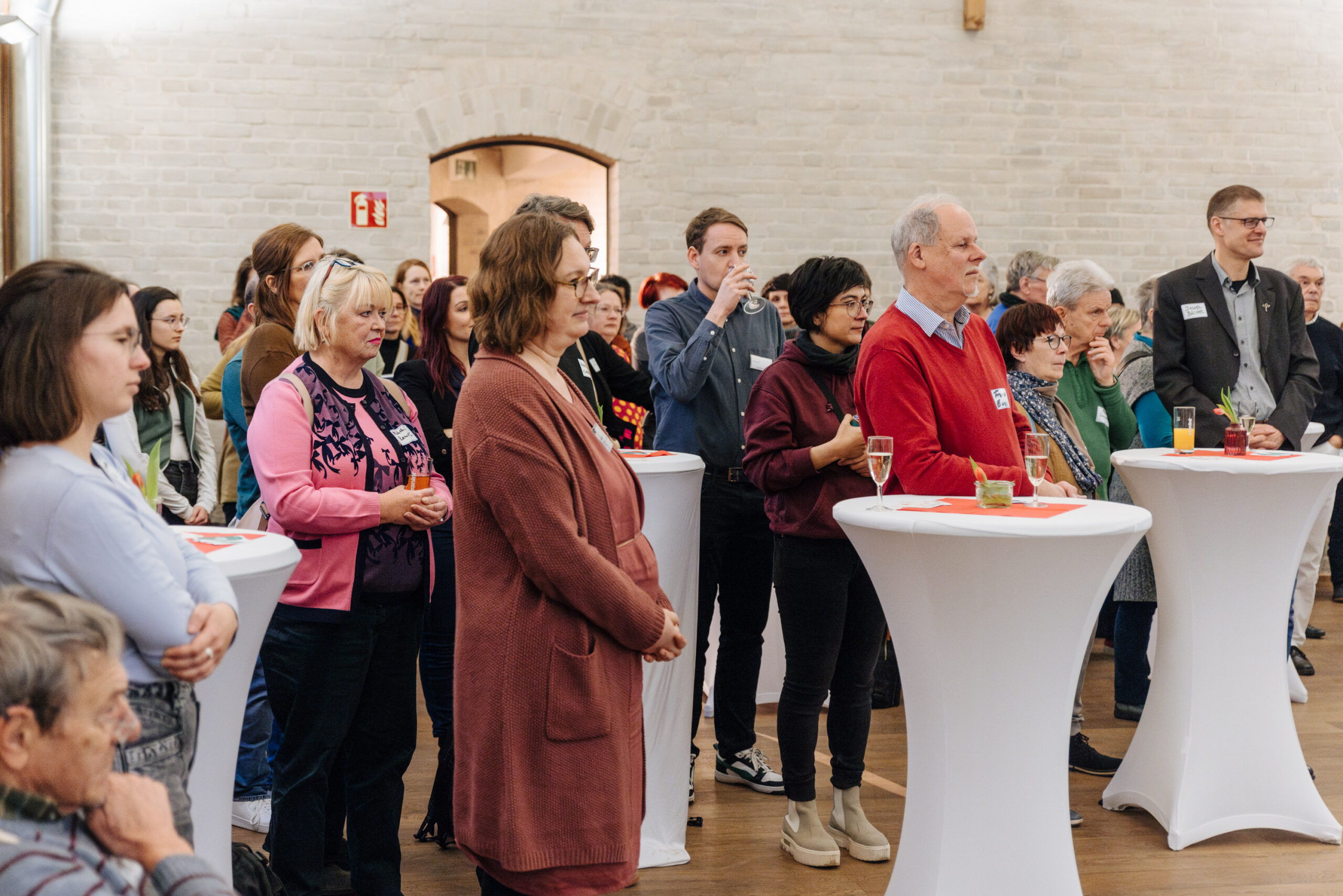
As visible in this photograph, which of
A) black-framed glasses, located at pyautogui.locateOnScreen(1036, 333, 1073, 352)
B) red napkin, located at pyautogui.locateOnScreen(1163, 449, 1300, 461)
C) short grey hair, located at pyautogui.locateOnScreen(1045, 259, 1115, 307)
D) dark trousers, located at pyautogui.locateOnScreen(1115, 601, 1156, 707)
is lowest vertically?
dark trousers, located at pyautogui.locateOnScreen(1115, 601, 1156, 707)

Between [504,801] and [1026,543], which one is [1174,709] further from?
[504,801]

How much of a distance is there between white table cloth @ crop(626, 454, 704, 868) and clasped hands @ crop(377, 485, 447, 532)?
599mm

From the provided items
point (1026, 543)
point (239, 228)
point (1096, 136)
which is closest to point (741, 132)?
point (1096, 136)

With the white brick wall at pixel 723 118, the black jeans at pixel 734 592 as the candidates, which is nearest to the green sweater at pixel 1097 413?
the black jeans at pixel 734 592

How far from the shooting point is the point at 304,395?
7.82 ft

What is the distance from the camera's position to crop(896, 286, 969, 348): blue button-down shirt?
2.56m

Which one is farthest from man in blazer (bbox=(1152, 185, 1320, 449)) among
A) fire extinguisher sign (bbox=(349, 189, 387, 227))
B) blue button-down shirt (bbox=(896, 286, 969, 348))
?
fire extinguisher sign (bbox=(349, 189, 387, 227))

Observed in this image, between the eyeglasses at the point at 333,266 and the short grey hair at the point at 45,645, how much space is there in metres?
1.34

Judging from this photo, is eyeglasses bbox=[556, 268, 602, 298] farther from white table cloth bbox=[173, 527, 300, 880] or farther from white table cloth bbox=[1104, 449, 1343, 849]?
white table cloth bbox=[1104, 449, 1343, 849]

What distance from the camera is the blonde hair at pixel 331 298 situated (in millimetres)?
2432

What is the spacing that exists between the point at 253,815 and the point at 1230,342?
339 cm

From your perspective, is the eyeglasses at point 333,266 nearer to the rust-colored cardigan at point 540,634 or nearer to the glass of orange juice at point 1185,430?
the rust-colored cardigan at point 540,634

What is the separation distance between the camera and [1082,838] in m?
3.11

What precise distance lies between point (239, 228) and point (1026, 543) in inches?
256
